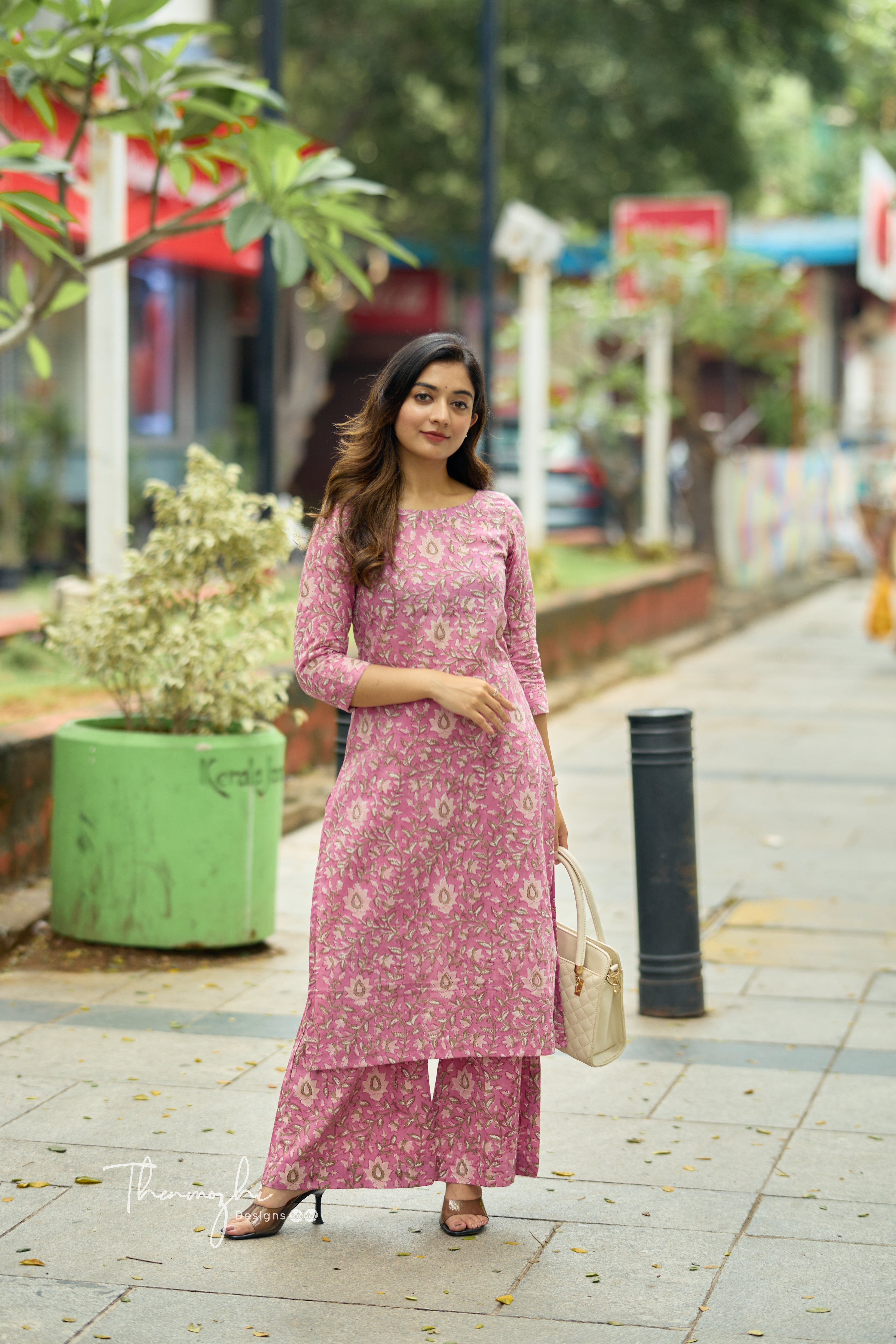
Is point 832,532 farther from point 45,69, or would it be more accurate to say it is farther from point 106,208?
point 45,69

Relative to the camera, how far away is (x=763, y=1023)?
5.47m

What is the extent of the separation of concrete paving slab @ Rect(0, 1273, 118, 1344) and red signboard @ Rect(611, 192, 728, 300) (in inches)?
586

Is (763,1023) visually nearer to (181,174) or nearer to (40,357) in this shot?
(181,174)

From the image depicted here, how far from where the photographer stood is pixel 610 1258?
3.70 metres

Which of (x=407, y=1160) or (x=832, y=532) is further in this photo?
(x=832, y=532)

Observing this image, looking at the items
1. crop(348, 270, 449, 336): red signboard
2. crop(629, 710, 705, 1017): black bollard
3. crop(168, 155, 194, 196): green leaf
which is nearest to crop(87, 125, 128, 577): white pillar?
crop(168, 155, 194, 196): green leaf

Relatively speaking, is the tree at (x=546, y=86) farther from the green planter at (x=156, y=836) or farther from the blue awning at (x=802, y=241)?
the green planter at (x=156, y=836)

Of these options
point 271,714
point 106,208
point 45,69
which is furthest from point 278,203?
point 106,208

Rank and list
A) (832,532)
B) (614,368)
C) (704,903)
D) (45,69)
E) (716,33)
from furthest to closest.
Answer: (832,532) < (716,33) < (614,368) < (704,903) < (45,69)

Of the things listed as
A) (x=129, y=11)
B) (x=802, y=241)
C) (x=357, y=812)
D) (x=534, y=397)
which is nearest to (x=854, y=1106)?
(x=357, y=812)

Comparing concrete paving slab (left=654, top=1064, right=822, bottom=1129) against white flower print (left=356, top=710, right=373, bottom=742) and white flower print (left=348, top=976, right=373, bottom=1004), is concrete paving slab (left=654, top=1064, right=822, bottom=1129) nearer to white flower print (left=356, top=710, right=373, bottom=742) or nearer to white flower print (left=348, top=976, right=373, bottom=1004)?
white flower print (left=348, top=976, right=373, bottom=1004)

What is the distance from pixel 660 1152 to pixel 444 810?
1208mm

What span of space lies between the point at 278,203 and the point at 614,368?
1114cm

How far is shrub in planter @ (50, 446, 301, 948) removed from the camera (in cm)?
583
